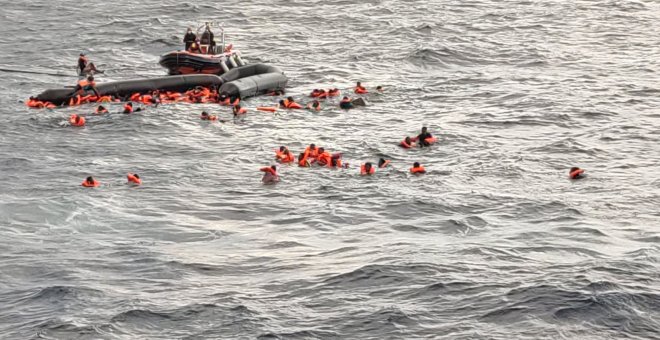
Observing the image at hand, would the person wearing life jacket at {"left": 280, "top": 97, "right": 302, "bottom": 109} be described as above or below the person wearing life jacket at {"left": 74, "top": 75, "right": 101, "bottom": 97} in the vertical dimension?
below

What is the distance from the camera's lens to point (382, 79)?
63.1m

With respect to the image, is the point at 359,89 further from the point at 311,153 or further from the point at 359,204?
the point at 359,204

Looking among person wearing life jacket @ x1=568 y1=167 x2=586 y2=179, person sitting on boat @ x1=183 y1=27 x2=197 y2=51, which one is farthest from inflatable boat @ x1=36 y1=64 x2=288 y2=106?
person wearing life jacket @ x1=568 y1=167 x2=586 y2=179

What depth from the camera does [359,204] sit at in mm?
A: 42125

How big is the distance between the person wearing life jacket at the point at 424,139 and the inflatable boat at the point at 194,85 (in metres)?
11.4

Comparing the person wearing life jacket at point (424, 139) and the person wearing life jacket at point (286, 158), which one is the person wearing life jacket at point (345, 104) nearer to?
the person wearing life jacket at point (424, 139)

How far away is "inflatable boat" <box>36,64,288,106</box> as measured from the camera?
5700 centimetres

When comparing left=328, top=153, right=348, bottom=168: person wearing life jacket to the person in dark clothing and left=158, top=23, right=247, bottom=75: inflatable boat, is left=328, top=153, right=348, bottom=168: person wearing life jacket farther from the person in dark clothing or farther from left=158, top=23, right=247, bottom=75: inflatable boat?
left=158, top=23, right=247, bottom=75: inflatable boat

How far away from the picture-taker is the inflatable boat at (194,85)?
187 feet

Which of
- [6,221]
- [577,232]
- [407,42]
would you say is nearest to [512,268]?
[577,232]

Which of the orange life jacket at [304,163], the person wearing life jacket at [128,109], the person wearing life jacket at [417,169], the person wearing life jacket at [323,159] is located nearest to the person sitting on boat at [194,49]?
the person wearing life jacket at [128,109]

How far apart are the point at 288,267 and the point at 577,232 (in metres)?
9.70

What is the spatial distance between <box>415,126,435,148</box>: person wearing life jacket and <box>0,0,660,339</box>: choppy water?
0.85 meters

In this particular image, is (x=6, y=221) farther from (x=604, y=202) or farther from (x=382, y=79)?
(x=382, y=79)
